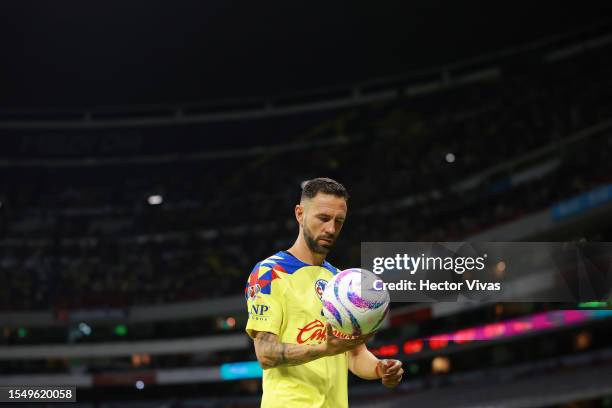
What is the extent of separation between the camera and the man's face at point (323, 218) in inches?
186

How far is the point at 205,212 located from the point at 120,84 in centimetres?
999

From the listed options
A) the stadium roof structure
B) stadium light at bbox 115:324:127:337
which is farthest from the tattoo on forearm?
stadium light at bbox 115:324:127:337

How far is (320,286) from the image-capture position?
491 centimetres

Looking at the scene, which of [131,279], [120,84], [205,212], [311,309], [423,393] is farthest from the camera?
[120,84]

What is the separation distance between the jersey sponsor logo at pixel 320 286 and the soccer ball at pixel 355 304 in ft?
1.13

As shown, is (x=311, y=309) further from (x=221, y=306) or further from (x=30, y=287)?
(x=30, y=287)

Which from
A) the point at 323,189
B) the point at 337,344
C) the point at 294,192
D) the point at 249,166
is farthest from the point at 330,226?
the point at 249,166

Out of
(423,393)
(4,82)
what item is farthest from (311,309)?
(4,82)

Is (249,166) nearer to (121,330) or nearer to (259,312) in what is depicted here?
(121,330)

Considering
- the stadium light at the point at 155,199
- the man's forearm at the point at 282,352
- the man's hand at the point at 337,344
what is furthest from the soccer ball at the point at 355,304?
the stadium light at the point at 155,199

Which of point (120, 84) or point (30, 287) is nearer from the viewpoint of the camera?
point (30, 287)

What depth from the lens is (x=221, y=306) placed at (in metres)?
38.9

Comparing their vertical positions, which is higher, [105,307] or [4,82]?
[4,82]

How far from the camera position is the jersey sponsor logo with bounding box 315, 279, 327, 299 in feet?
16.0
